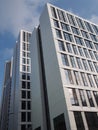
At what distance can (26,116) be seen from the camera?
57.1 m

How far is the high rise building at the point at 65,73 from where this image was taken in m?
29.7

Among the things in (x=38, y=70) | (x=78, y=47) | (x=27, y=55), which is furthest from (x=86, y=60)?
(x=27, y=55)

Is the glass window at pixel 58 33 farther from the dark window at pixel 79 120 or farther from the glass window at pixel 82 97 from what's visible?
the dark window at pixel 79 120

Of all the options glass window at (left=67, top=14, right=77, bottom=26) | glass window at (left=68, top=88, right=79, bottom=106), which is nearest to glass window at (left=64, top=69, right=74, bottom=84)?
glass window at (left=68, top=88, right=79, bottom=106)

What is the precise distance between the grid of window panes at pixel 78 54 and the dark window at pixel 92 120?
6.15 feet

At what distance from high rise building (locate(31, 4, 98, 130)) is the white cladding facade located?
14.1 meters

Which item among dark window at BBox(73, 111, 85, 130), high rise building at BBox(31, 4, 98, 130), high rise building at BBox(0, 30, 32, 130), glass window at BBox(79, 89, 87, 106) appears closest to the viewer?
dark window at BBox(73, 111, 85, 130)

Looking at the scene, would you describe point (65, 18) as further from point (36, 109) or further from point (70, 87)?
point (36, 109)

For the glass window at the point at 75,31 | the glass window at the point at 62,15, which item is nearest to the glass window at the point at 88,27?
the glass window at the point at 75,31

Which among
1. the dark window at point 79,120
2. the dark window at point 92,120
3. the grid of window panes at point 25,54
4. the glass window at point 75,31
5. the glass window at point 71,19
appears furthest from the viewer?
the grid of window panes at point 25,54

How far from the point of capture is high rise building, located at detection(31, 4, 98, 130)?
1168 inches

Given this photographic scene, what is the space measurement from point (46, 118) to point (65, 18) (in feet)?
96.4

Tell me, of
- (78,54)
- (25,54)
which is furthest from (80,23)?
(25,54)

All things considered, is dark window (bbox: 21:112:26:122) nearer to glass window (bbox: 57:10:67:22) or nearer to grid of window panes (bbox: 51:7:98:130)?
grid of window panes (bbox: 51:7:98:130)
